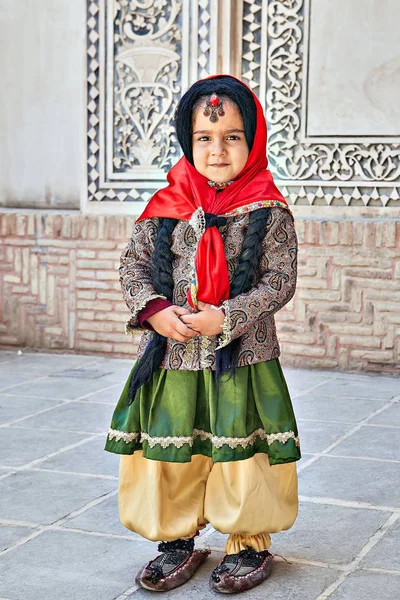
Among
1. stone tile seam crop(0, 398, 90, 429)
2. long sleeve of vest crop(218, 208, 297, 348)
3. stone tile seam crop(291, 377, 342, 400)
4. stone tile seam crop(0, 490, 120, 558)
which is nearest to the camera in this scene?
long sleeve of vest crop(218, 208, 297, 348)

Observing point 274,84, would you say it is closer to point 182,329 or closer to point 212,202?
point 212,202

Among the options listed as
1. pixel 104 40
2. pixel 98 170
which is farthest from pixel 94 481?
pixel 104 40

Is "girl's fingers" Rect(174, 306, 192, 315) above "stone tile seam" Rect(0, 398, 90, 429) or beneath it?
above

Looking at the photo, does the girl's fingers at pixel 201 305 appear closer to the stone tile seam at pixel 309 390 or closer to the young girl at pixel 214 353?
the young girl at pixel 214 353

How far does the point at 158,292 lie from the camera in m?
2.56

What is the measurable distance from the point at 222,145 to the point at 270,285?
38 cm

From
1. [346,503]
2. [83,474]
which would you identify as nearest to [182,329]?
[346,503]

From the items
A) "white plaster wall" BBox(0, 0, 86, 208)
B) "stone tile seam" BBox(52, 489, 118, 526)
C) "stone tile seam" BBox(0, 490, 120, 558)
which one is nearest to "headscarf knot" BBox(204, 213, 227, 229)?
"stone tile seam" BBox(0, 490, 120, 558)

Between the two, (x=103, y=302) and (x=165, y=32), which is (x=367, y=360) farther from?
(x=165, y=32)

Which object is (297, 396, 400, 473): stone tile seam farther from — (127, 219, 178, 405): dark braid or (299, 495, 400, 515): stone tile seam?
(127, 219, 178, 405): dark braid

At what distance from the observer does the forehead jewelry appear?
2525 mm

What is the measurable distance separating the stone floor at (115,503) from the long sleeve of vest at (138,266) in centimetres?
71

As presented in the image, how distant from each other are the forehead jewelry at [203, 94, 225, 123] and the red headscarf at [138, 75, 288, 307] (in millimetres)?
101

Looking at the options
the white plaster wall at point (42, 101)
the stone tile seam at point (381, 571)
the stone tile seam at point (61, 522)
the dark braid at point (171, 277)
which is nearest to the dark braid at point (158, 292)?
the dark braid at point (171, 277)
